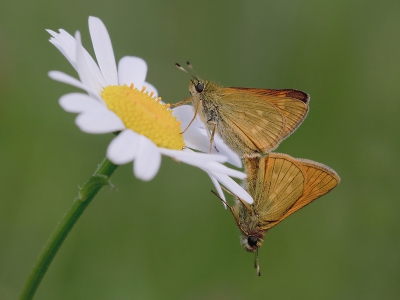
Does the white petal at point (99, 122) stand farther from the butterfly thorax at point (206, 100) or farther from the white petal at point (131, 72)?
the butterfly thorax at point (206, 100)

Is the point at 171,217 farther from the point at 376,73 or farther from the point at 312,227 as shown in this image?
the point at 376,73

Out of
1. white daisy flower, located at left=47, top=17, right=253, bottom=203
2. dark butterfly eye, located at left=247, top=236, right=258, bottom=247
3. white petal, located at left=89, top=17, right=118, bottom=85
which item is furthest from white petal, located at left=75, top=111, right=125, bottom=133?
dark butterfly eye, located at left=247, top=236, right=258, bottom=247

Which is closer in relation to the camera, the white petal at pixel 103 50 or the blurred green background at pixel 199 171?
the white petal at pixel 103 50

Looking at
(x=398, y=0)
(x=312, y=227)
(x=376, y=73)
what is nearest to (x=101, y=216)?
(x=312, y=227)

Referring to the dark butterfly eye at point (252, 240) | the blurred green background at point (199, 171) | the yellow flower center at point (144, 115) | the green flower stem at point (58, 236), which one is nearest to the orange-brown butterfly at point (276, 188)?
the dark butterfly eye at point (252, 240)

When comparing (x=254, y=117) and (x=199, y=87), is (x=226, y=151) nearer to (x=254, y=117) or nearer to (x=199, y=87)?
(x=254, y=117)

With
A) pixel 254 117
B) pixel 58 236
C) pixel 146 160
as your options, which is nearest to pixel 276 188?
pixel 254 117

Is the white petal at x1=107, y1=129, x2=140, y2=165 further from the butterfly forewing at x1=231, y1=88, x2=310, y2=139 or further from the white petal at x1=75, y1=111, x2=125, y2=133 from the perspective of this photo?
the butterfly forewing at x1=231, y1=88, x2=310, y2=139
